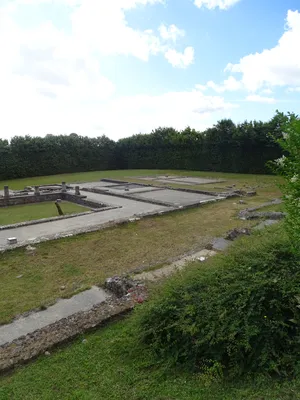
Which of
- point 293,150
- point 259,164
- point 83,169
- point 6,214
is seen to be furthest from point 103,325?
point 83,169

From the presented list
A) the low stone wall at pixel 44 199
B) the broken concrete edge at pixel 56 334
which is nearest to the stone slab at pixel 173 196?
the low stone wall at pixel 44 199

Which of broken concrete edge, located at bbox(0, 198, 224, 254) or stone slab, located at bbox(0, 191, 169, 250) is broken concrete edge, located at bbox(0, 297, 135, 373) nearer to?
broken concrete edge, located at bbox(0, 198, 224, 254)

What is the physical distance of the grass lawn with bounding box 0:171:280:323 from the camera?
5.19 metres

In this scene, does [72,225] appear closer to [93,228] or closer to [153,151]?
[93,228]

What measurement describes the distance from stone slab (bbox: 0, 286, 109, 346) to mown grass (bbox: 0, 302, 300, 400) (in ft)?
2.89

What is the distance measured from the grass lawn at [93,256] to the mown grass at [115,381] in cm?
151

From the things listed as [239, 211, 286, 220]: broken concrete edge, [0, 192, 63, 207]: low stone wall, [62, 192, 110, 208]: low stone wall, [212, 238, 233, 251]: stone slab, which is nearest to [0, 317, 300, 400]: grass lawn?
[212, 238, 233, 251]: stone slab

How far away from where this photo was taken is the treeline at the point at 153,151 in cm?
2462

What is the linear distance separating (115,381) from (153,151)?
30.1m

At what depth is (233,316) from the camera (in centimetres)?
294

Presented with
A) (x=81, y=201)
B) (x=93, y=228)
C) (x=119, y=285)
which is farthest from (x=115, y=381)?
(x=81, y=201)

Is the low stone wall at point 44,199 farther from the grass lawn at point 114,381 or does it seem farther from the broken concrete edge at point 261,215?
the grass lawn at point 114,381

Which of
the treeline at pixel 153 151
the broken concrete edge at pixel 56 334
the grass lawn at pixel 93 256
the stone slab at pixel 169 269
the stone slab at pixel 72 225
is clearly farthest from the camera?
the treeline at pixel 153 151

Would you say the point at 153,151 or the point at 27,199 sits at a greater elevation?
the point at 153,151
